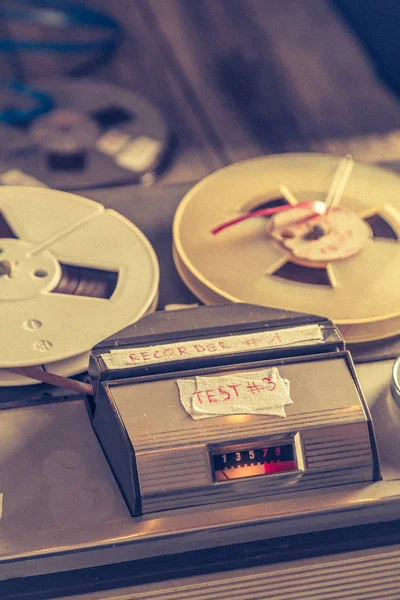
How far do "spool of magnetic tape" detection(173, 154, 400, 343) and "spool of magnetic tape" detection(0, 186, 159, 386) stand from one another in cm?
9

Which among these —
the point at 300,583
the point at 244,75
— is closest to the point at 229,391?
the point at 300,583

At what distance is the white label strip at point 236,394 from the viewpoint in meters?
1.09

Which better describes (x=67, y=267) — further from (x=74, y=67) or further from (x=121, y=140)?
(x=74, y=67)

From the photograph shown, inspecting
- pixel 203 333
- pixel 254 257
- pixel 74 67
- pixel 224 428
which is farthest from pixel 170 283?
pixel 74 67

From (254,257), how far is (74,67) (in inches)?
43.2

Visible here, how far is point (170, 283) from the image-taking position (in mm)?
1413

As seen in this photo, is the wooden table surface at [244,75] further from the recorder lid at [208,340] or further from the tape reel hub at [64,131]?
the recorder lid at [208,340]

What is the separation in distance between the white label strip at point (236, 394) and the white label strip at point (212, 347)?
1.7 inches

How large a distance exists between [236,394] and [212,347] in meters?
0.08

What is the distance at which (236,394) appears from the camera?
43.7 inches

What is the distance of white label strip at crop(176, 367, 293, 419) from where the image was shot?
1.09 metres

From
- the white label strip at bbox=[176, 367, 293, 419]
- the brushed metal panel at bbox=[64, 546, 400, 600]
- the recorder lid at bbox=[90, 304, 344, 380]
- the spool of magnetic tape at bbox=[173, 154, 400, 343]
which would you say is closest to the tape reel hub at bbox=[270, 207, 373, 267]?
the spool of magnetic tape at bbox=[173, 154, 400, 343]

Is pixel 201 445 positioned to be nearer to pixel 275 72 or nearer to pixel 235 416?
pixel 235 416

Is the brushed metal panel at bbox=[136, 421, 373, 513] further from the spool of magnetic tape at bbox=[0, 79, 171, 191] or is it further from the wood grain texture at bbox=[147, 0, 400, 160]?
the wood grain texture at bbox=[147, 0, 400, 160]
